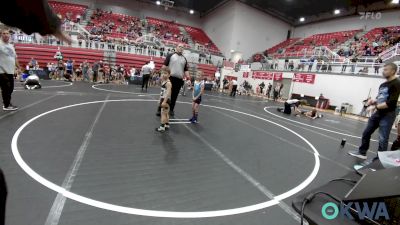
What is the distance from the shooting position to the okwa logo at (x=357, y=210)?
122 centimetres

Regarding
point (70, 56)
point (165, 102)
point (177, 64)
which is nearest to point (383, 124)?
point (165, 102)

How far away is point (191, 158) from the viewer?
3.64m

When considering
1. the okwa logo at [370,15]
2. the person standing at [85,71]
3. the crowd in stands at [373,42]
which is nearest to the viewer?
the person standing at [85,71]

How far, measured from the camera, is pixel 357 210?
4.32 ft

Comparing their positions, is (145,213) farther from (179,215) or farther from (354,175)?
(354,175)

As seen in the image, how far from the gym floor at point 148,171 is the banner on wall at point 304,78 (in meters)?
15.8

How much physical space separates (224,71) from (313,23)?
15247 mm

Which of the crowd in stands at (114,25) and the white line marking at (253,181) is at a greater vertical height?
the crowd in stands at (114,25)

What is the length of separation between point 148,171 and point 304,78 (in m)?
20.7

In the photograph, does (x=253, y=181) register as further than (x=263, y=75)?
No

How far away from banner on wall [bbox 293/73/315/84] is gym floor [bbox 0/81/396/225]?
1585 cm

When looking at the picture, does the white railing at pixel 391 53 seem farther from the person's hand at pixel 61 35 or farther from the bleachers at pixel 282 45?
the person's hand at pixel 61 35

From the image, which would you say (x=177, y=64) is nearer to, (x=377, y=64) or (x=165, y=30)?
(x=377, y=64)

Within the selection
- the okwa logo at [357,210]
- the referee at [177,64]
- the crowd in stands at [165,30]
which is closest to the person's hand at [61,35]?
the okwa logo at [357,210]
